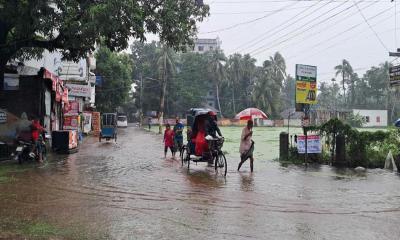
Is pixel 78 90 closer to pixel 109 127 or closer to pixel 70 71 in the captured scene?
pixel 70 71

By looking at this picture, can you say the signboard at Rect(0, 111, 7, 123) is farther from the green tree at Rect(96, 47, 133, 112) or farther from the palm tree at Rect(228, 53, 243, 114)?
the palm tree at Rect(228, 53, 243, 114)

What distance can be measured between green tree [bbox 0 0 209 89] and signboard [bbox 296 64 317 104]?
15.3 ft

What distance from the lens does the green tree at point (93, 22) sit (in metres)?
13.3

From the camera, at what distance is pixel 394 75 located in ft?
59.2

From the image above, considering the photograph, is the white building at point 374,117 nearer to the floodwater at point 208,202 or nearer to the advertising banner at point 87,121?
the advertising banner at point 87,121

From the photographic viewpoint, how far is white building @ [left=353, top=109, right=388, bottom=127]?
92875mm

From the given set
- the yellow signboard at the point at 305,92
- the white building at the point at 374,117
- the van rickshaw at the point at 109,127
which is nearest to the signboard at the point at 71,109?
the van rickshaw at the point at 109,127

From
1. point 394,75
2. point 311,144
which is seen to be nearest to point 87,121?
point 311,144

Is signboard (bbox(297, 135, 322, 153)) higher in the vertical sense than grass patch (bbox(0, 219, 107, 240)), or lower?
higher

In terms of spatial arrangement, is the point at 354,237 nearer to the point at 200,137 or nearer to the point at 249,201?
the point at 249,201

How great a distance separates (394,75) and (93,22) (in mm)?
11703

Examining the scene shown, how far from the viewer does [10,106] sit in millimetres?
19750

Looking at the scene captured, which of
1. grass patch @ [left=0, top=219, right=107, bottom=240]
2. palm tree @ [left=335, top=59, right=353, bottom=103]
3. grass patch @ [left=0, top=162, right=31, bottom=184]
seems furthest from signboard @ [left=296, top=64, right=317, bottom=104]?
palm tree @ [left=335, top=59, right=353, bottom=103]

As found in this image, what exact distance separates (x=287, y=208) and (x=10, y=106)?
48.1 ft
